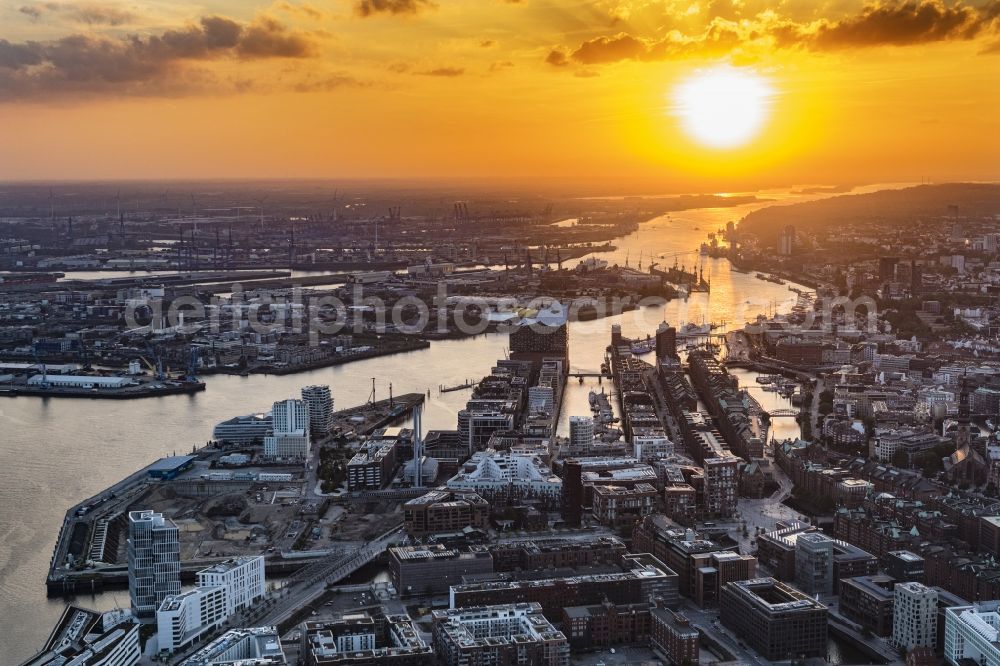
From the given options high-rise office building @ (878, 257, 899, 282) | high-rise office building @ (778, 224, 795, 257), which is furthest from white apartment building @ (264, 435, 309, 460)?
high-rise office building @ (778, 224, 795, 257)

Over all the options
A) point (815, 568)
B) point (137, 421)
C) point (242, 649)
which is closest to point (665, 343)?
point (137, 421)

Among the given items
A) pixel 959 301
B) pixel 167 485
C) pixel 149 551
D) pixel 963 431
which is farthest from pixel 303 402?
pixel 959 301

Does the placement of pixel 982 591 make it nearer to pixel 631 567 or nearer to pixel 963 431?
pixel 631 567

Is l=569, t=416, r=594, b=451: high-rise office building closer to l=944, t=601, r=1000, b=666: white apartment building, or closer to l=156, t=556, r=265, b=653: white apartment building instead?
l=156, t=556, r=265, b=653: white apartment building

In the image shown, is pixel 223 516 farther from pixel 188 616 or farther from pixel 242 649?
pixel 242 649

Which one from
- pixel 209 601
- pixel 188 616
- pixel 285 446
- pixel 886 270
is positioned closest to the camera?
pixel 188 616

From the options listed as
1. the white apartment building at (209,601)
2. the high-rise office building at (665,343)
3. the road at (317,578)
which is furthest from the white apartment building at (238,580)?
the high-rise office building at (665,343)
